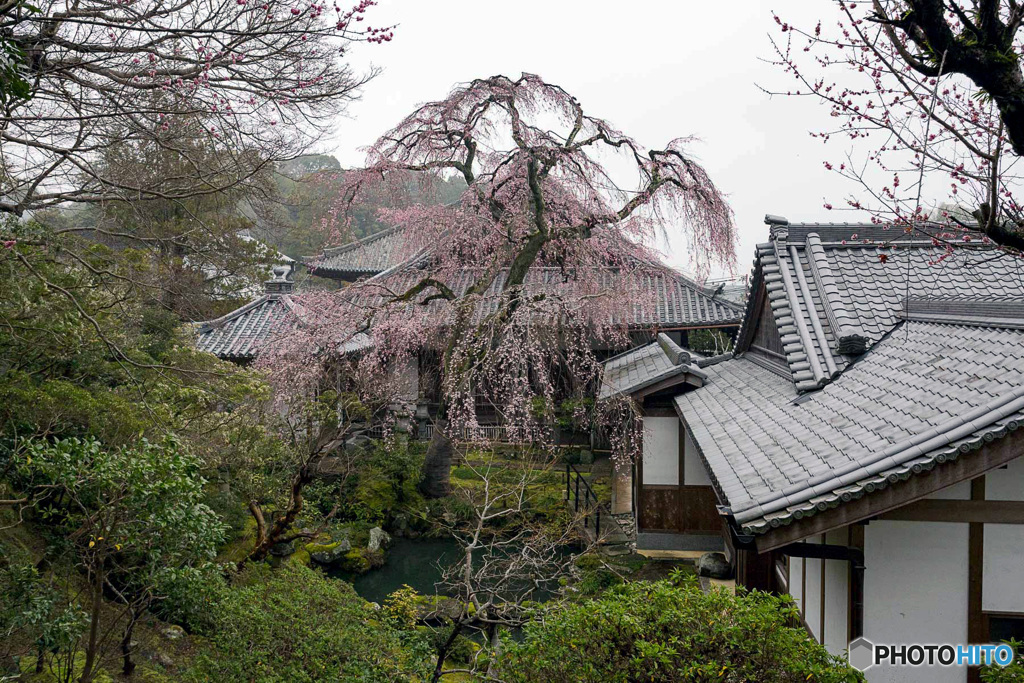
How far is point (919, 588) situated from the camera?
4.44 metres

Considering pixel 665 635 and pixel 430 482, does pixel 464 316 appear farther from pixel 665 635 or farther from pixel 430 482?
pixel 665 635

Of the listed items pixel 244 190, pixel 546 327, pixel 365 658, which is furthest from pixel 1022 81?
pixel 546 327

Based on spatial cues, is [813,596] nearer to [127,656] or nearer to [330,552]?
[127,656]

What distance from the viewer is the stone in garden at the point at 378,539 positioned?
1220cm

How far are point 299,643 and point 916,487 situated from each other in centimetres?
462

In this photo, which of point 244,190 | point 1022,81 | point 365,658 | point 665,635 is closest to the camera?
point 1022,81

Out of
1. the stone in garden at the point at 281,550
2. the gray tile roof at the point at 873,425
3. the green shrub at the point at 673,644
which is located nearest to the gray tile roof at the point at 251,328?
the stone in garden at the point at 281,550

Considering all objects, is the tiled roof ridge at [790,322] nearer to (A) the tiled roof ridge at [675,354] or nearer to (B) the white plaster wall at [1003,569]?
(A) the tiled roof ridge at [675,354]

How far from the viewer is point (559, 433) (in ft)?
56.9

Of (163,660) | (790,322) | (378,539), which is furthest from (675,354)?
(163,660)

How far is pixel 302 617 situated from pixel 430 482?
8.43 metres

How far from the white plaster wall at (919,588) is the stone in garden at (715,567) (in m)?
5.29

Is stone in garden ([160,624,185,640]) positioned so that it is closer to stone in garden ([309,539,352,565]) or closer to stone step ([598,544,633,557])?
stone in garden ([309,539,352,565])

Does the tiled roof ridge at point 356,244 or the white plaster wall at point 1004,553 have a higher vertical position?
the tiled roof ridge at point 356,244
